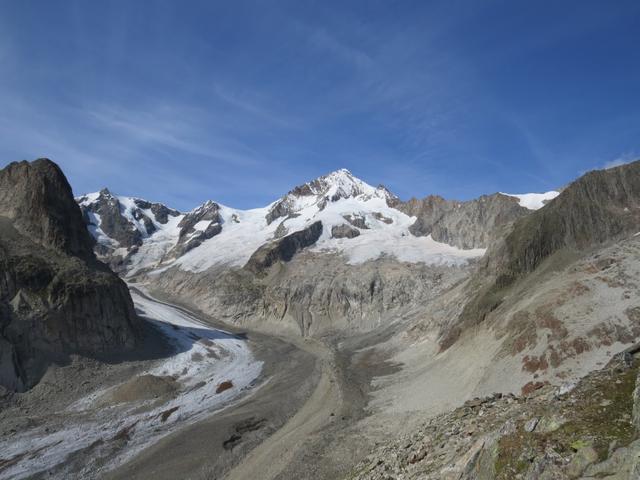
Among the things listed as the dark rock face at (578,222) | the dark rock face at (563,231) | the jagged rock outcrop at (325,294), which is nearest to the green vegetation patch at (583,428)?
the dark rock face at (563,231)

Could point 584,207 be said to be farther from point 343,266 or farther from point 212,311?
point 212,311

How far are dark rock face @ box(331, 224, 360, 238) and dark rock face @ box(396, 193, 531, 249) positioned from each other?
21462 mm

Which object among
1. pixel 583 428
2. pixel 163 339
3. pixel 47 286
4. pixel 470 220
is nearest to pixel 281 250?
pixel 470 220

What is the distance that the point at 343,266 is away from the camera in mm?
135250

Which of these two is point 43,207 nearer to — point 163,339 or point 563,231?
point 163,339

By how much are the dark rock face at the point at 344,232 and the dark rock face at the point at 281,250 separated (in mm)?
7197

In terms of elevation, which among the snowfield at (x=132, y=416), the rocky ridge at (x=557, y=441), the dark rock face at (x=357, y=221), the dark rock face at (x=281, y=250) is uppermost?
the dark rock face at (x=357, y=221)

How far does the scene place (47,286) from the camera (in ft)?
193

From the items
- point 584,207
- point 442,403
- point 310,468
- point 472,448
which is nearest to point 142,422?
point 310,468

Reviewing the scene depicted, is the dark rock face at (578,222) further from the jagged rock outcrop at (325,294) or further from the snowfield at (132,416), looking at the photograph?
the snowfield at (132,416)

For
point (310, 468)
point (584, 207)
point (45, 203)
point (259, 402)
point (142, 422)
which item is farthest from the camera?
point (45, 203)

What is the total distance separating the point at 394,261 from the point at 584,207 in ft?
233

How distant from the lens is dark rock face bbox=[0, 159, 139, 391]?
51688 millimetres

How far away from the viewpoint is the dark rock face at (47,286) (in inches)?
2035
